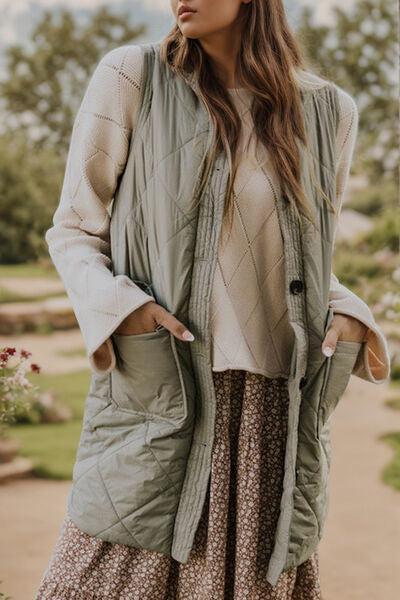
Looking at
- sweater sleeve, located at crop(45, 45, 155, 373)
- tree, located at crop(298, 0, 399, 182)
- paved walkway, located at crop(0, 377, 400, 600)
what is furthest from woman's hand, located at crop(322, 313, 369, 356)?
tree, located at crop(298, 0, 399, 182)

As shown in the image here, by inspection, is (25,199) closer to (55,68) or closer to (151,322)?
(55,68)

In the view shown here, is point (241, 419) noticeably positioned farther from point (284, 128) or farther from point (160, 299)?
point (284, 128)

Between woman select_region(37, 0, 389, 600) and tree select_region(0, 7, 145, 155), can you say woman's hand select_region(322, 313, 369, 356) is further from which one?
tree select_region(0, 7, 145, 155)

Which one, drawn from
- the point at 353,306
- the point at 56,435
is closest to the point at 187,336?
the point at 353,306

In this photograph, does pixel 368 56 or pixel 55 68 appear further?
pixel 368 56

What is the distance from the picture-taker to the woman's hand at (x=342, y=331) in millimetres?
1684

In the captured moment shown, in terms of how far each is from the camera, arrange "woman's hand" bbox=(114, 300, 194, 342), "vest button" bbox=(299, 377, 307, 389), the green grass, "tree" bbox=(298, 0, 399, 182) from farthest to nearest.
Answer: "tree" bbox=(298, 0, 399, 182) < the green grass < "vest button" bbox=(299, 377, 307, 389) < "woman's hand" bbox=(114, 300, 194, 342)

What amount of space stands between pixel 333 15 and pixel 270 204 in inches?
367

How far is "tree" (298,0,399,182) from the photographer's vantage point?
33.3ft

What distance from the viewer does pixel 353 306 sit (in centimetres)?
177

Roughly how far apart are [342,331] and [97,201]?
53 centimetres

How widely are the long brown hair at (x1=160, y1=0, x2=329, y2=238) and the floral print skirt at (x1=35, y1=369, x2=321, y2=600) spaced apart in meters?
0.37

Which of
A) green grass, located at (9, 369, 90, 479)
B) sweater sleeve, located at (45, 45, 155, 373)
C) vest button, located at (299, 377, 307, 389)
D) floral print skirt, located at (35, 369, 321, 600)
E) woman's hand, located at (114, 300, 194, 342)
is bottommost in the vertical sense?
green grass, located at (9, 369, 90, 479)

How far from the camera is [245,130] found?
1.71 metres
